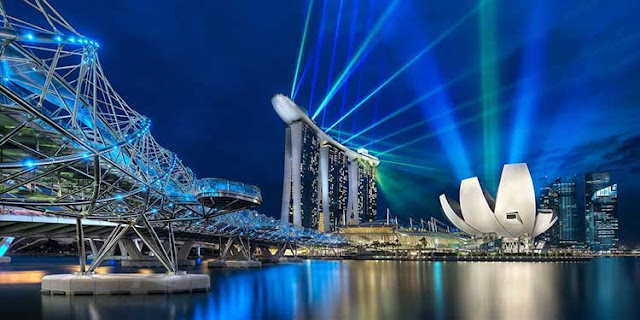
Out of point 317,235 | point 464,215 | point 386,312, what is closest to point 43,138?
point 386,312

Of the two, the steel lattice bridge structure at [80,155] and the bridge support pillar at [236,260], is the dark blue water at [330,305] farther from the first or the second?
the bridge support pillar at [236,260]

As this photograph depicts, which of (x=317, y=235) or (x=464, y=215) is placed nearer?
(x=317, y=235)

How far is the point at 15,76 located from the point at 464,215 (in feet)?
371

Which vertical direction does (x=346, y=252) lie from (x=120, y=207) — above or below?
below

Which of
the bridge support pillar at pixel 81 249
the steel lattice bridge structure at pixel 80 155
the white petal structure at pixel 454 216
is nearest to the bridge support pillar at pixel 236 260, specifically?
the steel lattice bridge structure at pixel 80 155

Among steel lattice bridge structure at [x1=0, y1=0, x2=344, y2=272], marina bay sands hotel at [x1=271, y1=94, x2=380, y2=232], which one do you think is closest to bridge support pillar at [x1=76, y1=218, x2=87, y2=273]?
steel lattice bridge structure at [x1=0, y1=0, x2=344, y2=272]

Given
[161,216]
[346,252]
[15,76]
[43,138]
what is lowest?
[346,252]

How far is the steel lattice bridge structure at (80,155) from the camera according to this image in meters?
15.0

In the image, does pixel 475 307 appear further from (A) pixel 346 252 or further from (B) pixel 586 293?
(A) pixel 346 252

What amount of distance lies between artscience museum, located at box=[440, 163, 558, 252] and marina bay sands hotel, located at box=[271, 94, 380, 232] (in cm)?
3482

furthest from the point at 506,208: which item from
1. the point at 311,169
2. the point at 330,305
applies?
the point at 330,305

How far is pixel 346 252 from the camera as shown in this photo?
13338 centimetres

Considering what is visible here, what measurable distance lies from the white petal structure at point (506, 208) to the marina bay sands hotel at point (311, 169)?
116ft

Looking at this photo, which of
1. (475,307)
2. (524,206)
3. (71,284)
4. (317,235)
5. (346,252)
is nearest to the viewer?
(475,307)
